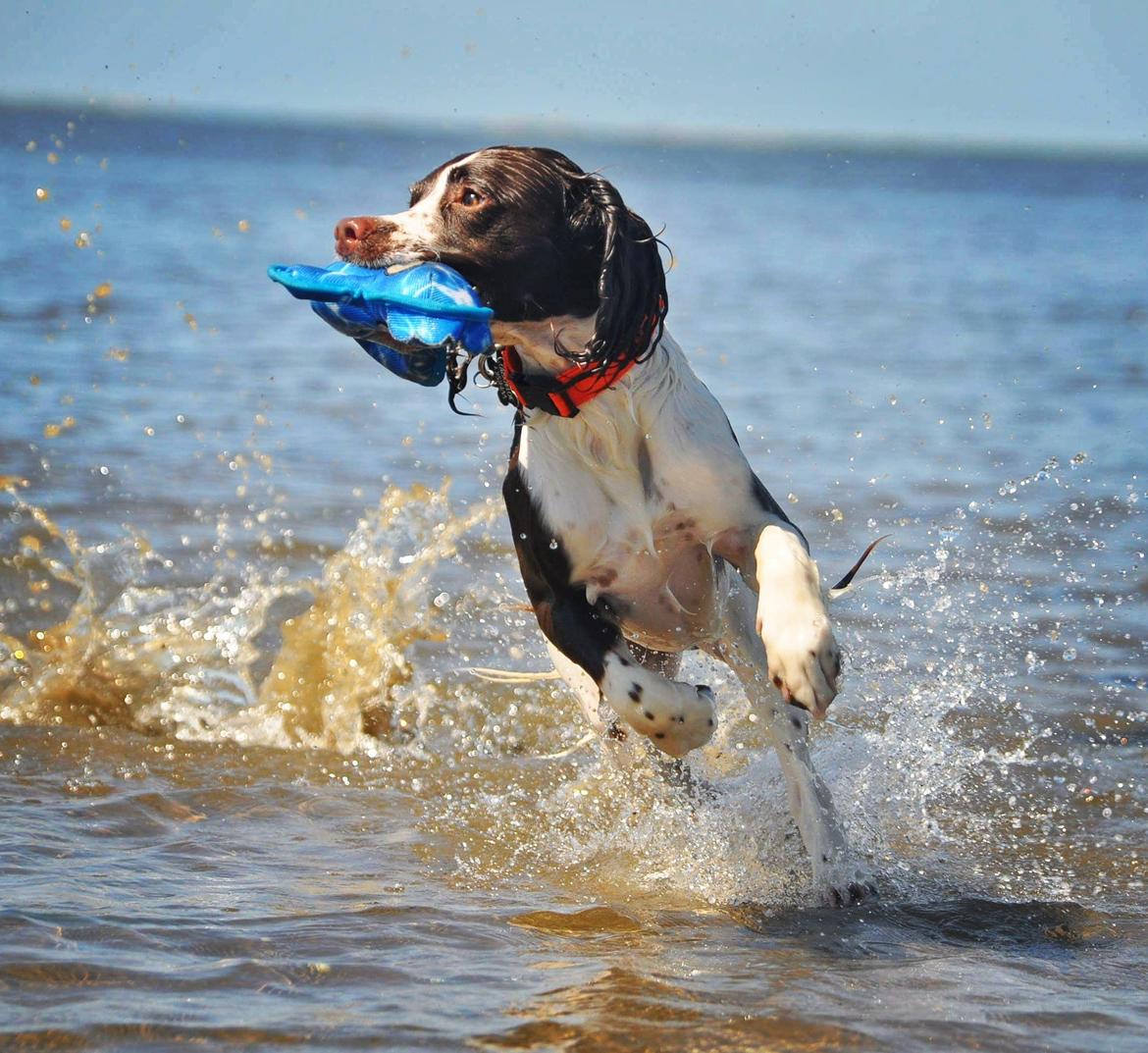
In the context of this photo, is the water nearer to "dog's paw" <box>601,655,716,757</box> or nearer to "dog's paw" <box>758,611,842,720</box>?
"dog's paw" <box>601,655,716,757</box>

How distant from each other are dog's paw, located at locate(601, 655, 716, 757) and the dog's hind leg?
29 centimetres

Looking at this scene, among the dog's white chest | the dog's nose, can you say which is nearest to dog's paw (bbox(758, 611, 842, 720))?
the dog's white chest

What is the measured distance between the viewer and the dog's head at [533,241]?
11.5 ft

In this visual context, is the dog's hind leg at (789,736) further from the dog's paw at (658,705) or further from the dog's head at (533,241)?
the dog's head at (533,241)

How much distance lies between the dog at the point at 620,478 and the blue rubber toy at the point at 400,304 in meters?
0.06

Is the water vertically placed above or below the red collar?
below

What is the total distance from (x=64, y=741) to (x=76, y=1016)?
7.43 feet

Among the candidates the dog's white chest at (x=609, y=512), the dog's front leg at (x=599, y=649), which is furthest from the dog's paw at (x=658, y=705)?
the dog's white chest at (x=609, y=512)

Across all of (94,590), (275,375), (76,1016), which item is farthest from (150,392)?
(76,1016)

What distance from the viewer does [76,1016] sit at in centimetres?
289

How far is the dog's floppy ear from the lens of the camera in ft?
11.5

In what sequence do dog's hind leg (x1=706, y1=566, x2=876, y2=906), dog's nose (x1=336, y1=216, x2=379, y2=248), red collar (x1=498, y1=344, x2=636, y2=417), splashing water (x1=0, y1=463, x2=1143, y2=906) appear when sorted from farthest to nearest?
splashing water (x1=0, y1=463, x2=1143, y2=906)
dog's hind leg (x1=706, y1=566, x2=876, y2=906)
red collar (x1=498, y1=344, x2=636, y2=417)
dog's nose (x1=336, y1=216, x2=379, y2=248)

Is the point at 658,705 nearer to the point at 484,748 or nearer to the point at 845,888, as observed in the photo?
the point at 845,888

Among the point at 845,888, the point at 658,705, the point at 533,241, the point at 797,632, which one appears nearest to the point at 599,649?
the point at 658,705
